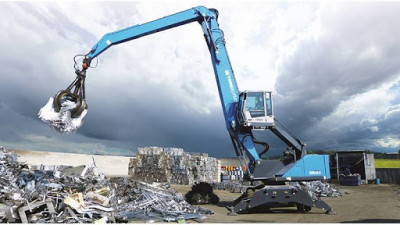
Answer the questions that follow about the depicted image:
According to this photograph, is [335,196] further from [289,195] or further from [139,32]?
[139,32]

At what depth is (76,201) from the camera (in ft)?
29.6

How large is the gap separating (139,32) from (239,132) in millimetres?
5195

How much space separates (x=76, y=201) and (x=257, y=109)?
259 inches

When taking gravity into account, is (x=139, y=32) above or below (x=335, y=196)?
above

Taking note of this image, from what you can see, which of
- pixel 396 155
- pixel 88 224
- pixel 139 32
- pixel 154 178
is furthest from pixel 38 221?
pixel 396 155

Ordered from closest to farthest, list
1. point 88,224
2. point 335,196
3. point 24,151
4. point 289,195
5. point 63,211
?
point 88,224, point 63,211, point 289,195, point 335,196, point 24,151

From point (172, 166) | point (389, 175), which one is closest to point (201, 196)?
point (172, 166)

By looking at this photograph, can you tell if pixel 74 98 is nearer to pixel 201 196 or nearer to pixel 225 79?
pixel 225 79

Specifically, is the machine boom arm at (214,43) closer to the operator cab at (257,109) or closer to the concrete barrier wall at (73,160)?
the operator cab at (257,109)

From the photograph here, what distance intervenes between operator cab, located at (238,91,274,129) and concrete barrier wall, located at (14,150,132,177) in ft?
82.6

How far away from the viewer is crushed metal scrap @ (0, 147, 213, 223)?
8602 millimetres

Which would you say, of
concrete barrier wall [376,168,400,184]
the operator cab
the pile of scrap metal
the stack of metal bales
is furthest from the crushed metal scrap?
concrete barrier wall [376,168,400,184]

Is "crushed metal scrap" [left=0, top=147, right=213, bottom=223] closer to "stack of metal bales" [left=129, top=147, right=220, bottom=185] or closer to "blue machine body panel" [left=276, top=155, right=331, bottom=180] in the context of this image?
"blue machine body panel" [left=276, top=155, right=331, bottom=180]

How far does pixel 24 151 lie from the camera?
3322 cm
